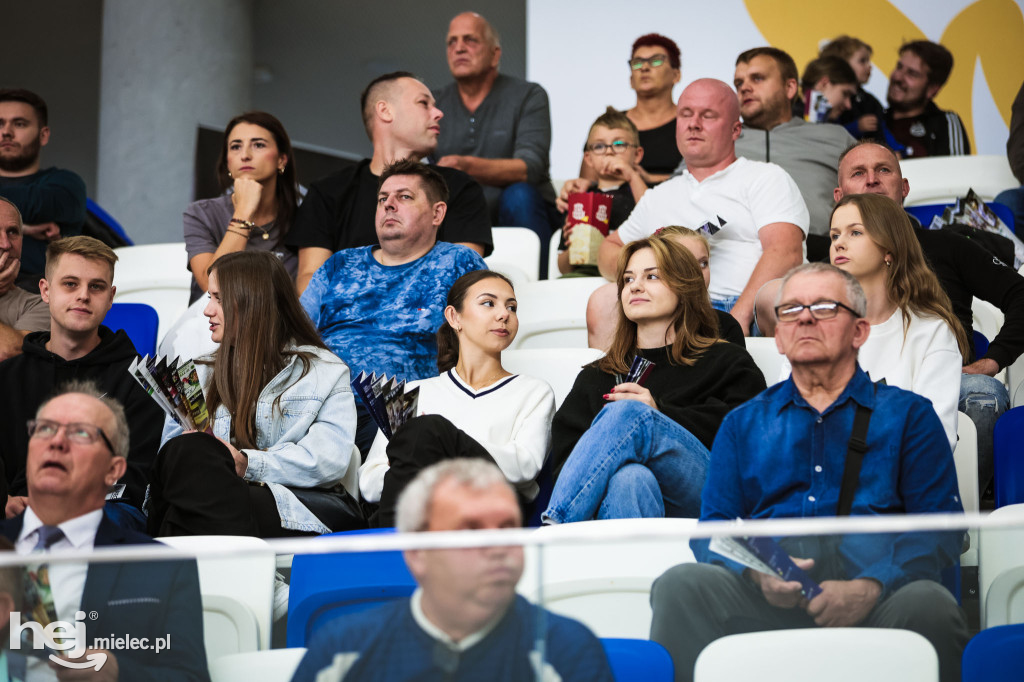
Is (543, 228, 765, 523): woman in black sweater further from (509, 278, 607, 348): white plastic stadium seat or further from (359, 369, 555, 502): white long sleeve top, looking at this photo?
(509, 278, 607, 348): white plastic stadium seat

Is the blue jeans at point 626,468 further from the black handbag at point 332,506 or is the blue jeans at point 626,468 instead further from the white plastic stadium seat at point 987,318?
the white plastic stadium seat at point 987,318

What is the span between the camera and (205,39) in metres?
6.23

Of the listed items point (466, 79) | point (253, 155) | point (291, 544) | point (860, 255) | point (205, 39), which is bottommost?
point (291, 544)

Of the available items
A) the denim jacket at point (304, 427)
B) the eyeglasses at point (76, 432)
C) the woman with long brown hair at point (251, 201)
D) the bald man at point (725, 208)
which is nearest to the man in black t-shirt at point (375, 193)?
the woman with long brown hair at point (251, 201)

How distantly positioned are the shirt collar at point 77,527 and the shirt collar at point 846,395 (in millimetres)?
1259

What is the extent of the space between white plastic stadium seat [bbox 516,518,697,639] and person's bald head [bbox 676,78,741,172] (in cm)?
262

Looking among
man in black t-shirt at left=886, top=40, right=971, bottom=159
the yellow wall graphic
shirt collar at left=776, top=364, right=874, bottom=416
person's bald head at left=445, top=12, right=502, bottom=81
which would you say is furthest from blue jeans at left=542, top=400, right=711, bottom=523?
the yellow wall graphic

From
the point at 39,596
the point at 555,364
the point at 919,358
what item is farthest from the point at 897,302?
the point at 39,596

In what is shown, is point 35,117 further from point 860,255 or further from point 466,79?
point 860,255

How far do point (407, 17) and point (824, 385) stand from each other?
5.38 meters

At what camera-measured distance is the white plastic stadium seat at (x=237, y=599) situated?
147 cm

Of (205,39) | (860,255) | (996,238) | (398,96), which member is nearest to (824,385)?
(860,255)

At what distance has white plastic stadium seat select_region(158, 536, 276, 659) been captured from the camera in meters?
1.47
